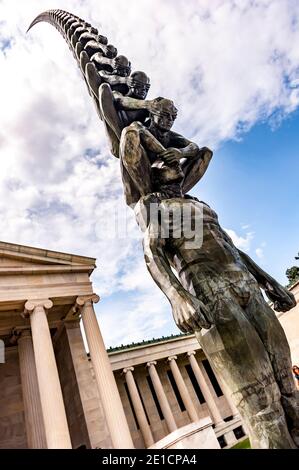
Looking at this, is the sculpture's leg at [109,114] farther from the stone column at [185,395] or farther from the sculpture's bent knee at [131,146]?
the stone column at [185,395]

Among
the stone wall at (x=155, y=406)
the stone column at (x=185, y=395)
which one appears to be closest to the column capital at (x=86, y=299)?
the stone wall at (x=155, y=406)

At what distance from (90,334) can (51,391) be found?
14.0ft

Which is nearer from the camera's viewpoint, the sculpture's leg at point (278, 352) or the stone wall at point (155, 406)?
the sculpture's leg at point (278, 352)

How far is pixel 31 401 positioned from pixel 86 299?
23.7 feet

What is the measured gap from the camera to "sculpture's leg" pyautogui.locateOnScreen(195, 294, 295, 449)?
8.61ft

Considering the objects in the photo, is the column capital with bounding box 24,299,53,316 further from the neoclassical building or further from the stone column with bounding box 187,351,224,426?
the stone column with bounding box 187,351,224,426

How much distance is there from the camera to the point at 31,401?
19.8m

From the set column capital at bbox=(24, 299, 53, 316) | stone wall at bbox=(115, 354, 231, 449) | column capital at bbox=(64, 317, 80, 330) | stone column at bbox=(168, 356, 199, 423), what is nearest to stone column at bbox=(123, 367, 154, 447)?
stone wall at bbox=(115, 354, 231, 449)

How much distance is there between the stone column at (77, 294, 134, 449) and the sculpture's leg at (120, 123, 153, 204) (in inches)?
653

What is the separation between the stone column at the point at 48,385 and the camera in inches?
600

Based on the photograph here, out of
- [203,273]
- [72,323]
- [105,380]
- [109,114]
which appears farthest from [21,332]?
[203,273]

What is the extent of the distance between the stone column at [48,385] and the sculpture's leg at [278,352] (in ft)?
51.9
